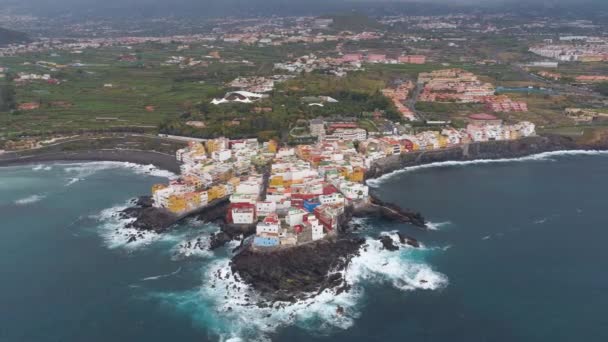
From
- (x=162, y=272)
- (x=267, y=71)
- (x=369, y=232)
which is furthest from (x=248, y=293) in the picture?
(x=267, y=71)

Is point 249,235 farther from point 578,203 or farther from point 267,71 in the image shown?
point 267,71

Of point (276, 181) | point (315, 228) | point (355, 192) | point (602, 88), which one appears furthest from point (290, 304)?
point (602, 88)

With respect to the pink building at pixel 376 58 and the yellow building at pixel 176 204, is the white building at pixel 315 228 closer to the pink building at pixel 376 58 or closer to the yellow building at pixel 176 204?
the yellow building at pixel 176 204

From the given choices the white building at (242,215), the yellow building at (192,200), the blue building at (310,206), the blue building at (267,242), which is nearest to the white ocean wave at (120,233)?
the yellow building at (192,200)

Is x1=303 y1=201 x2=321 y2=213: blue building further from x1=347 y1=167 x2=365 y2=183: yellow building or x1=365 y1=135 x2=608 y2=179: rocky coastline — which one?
x1=365 y1=135 x2=608 y2=179: rocky coastline

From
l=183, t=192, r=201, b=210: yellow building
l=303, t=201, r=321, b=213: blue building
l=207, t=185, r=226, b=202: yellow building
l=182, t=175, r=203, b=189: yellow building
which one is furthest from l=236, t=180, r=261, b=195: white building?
l=303, t=201, r=321, b=213: blue building

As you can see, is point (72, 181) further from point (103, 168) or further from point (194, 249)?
point (194, 249)
